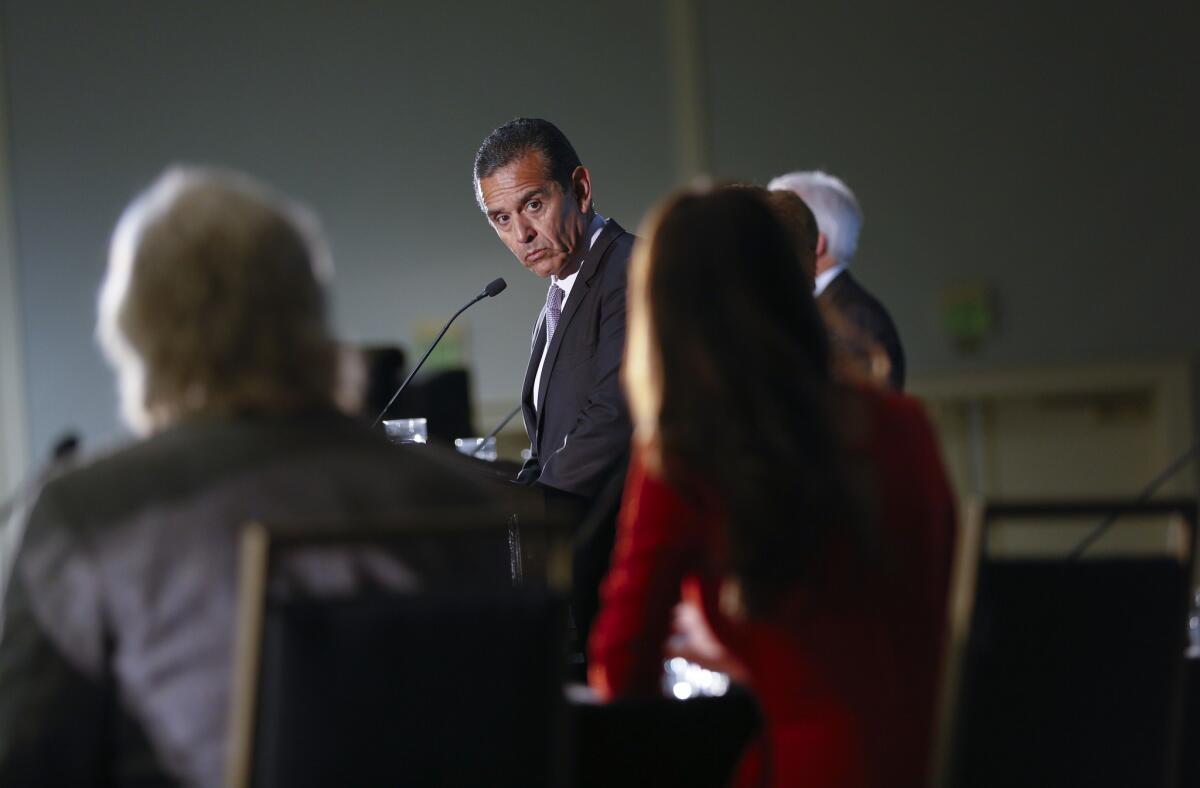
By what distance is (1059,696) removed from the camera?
1.57 m

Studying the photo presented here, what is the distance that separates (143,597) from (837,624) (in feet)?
2.16

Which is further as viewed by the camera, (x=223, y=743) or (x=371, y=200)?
(x=371, y=200)

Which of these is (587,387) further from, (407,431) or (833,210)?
(833,210)

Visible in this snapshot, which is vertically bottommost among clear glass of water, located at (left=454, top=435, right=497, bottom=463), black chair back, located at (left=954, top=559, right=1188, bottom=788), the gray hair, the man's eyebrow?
black chair back, located at (left=954, top=559, right=1188, bottom=788)

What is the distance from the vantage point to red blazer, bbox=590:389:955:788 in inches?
55.4

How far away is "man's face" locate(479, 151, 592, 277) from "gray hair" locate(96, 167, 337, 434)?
1.54m

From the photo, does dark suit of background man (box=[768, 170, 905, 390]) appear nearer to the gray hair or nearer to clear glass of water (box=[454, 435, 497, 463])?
clear glass of water (box=[454, 435, 497, 463])

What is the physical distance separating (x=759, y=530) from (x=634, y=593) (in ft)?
0.55

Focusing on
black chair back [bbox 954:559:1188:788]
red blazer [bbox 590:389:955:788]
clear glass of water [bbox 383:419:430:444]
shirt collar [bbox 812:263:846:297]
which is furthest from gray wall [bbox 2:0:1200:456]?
red blazer [bbox 590:389:955:788]

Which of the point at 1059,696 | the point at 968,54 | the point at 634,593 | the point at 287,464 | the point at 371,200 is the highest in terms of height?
the point at 968,54

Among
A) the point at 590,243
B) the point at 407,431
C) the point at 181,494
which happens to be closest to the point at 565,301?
the point at 590,243

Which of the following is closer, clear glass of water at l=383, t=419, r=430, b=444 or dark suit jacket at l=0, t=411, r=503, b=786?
dark suit jacket at l=0, t=411, r=503, b=786

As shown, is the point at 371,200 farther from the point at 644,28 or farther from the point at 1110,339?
the point at 1110,339

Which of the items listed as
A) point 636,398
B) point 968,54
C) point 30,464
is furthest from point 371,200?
point 636,398
